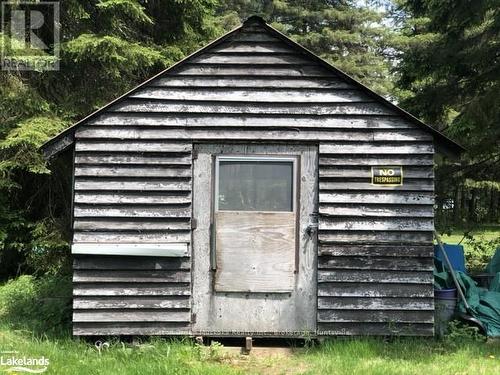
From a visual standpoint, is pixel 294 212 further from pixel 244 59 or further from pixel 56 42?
pixel 56 42

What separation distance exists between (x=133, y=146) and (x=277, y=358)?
2788mm

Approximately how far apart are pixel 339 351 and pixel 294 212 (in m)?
1.55

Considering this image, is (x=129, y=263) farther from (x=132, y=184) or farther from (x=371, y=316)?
(x=371, y=316)

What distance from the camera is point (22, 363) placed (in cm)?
536

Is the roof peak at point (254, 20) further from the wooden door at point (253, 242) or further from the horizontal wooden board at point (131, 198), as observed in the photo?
the horizontal wooden board at point (131, 198)

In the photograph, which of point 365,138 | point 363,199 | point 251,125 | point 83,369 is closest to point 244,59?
point 251,125

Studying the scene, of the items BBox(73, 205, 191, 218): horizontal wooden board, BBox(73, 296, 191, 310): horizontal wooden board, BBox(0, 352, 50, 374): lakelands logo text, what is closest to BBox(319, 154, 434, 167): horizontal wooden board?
BBox(73, 205, 191, 218): horizontal wooden board

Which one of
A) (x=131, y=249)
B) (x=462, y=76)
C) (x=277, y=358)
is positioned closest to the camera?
(x=277, y=358)

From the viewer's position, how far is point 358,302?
6.10 meters

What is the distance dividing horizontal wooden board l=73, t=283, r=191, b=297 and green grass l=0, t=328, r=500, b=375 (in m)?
0.53

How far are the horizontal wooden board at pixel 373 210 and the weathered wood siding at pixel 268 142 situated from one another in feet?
0.04

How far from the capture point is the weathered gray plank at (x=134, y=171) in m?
6.06

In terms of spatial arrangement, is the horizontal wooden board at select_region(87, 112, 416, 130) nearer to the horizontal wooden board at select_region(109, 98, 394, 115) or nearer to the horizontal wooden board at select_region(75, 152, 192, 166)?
the horizontal wooden board at select_region(109, 98, 394, 115)

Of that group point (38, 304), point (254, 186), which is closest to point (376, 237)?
point (254, 186)
